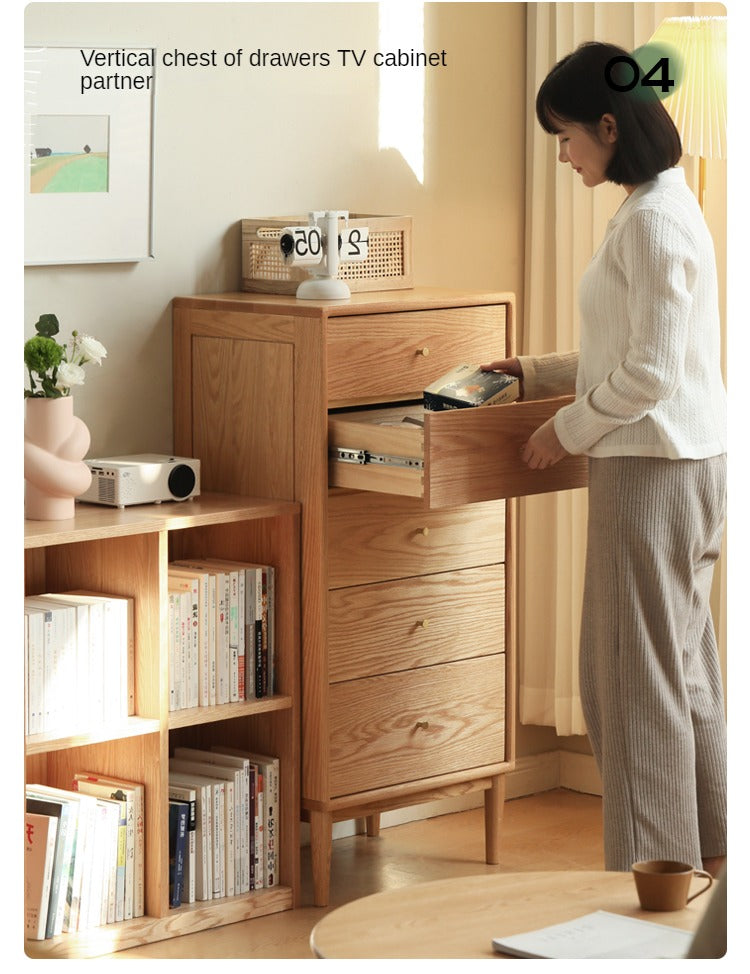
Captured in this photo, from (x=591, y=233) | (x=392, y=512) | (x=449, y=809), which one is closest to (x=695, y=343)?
(x=392, y=512)

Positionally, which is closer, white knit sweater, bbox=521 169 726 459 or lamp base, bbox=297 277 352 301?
white knit sweater, bbox=521 169 726 459

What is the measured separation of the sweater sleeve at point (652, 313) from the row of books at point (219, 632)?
75cm

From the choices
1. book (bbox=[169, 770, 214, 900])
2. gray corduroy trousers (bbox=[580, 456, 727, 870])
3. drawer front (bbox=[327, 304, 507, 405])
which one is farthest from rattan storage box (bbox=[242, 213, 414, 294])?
book (bbox=[169, 770, 214, 900])

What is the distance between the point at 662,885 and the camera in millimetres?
1616

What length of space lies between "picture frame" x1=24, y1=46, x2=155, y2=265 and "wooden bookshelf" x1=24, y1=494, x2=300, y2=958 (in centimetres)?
48

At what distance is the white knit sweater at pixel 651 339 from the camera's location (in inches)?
98.2

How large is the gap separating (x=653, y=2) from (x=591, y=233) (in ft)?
1.58

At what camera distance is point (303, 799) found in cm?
295

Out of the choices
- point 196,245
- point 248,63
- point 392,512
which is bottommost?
point 392,512

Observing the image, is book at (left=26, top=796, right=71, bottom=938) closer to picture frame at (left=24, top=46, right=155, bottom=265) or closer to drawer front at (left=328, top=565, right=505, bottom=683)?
drawer front at (left=328, top=565, right=505, bottom=683)

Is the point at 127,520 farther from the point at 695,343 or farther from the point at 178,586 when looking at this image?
the point at 695,343

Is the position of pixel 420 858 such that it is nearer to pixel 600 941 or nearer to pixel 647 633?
pixel 647 633

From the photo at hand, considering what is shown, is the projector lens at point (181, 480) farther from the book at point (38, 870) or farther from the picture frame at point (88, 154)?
the book at point (38, 870)

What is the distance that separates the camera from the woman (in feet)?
8.39
